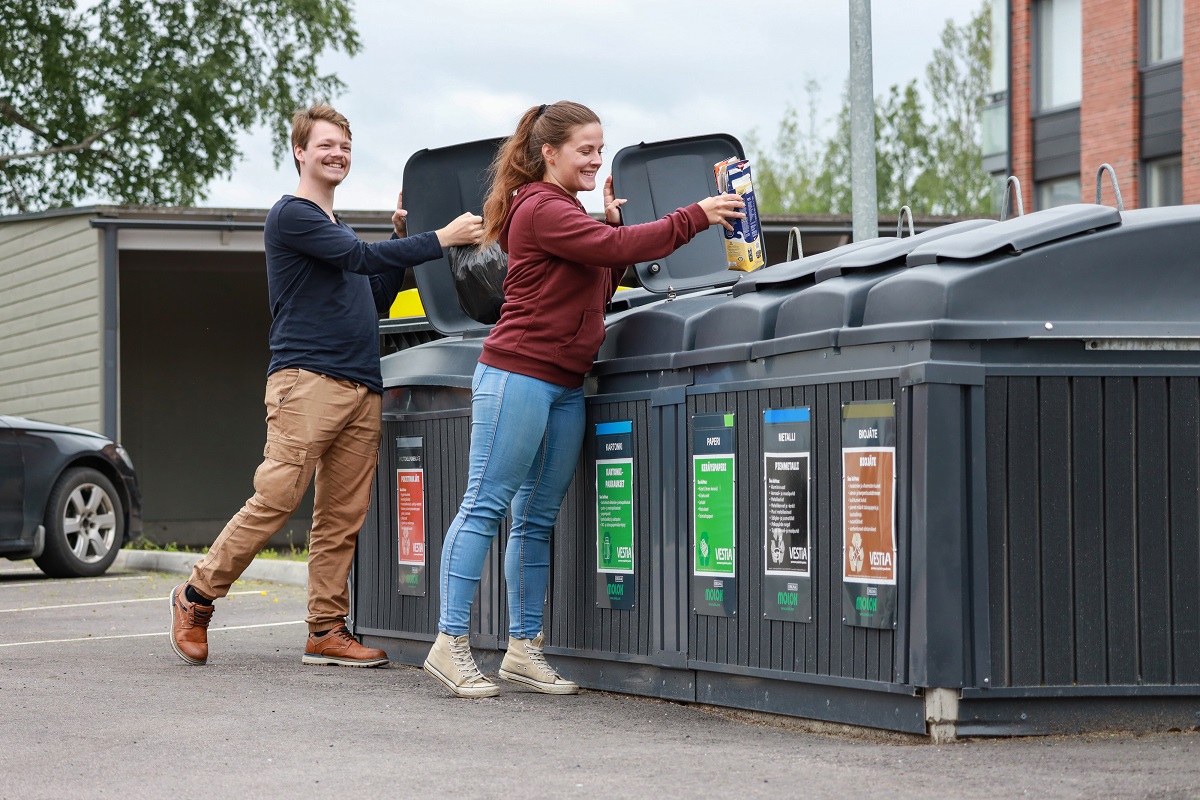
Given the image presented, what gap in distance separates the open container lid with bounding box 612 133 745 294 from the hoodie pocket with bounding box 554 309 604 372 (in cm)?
97

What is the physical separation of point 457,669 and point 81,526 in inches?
263

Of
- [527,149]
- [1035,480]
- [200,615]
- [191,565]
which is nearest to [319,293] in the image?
[527,149]

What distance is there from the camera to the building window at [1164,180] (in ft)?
88.7

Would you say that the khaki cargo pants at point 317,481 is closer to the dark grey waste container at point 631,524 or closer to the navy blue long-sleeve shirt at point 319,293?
the navy blue long-sleeve shirt at point 319,293

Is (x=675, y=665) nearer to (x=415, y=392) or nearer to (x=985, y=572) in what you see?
(x=985, y=572)

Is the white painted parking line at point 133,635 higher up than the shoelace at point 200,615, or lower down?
lower down

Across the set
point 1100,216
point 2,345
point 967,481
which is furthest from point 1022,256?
point 2,345

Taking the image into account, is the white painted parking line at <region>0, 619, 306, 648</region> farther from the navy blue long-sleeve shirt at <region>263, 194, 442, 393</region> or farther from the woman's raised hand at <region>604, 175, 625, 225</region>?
the woman's raised hand at <region>604, 175, 625, 225</region>

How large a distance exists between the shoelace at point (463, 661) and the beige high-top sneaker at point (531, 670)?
6.0 inches

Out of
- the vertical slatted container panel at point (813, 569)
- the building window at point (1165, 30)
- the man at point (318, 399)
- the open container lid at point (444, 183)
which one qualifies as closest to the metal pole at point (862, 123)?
the open container lid at point (444, 183)

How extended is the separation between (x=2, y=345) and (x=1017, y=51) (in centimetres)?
1902

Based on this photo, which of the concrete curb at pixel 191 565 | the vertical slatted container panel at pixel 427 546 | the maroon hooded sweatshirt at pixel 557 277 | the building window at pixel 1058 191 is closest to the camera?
the maroon hooded sweatshirt at pixel 557 277

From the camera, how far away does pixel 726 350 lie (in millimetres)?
5203

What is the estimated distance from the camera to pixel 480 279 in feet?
21.8
